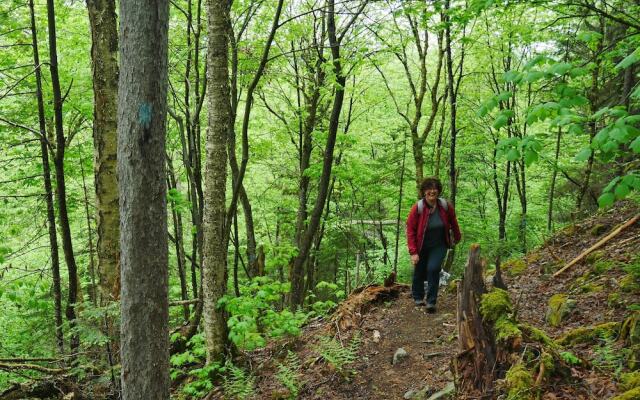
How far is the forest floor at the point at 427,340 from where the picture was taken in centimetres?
385

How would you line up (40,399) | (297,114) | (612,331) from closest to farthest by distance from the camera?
1. (612,331)
2. (40,399)
3. (297,114)

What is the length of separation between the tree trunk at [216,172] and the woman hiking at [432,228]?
113 inches

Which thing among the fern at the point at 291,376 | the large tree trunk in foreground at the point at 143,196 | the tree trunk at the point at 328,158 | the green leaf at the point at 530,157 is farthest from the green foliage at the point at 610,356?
the tree trunk at the point at 328,158

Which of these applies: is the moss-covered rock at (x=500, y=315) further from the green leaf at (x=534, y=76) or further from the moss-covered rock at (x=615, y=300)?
the green leaf at (x=534, y=76)

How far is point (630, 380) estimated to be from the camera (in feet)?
10.1

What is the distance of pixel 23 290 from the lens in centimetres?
608

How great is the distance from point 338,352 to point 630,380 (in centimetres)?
329

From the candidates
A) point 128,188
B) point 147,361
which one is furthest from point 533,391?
point 128,188

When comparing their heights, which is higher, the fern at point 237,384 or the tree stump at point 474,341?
the tree stump at point 474,341

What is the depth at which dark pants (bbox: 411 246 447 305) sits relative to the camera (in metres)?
6.32

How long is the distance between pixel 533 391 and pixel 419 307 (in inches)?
150

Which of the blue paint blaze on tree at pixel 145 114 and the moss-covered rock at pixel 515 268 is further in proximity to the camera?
the moss-covered rock at pixel 515 268

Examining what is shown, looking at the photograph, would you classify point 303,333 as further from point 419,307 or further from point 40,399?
point 40,399

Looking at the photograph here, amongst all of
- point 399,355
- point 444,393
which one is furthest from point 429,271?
point 444,393
